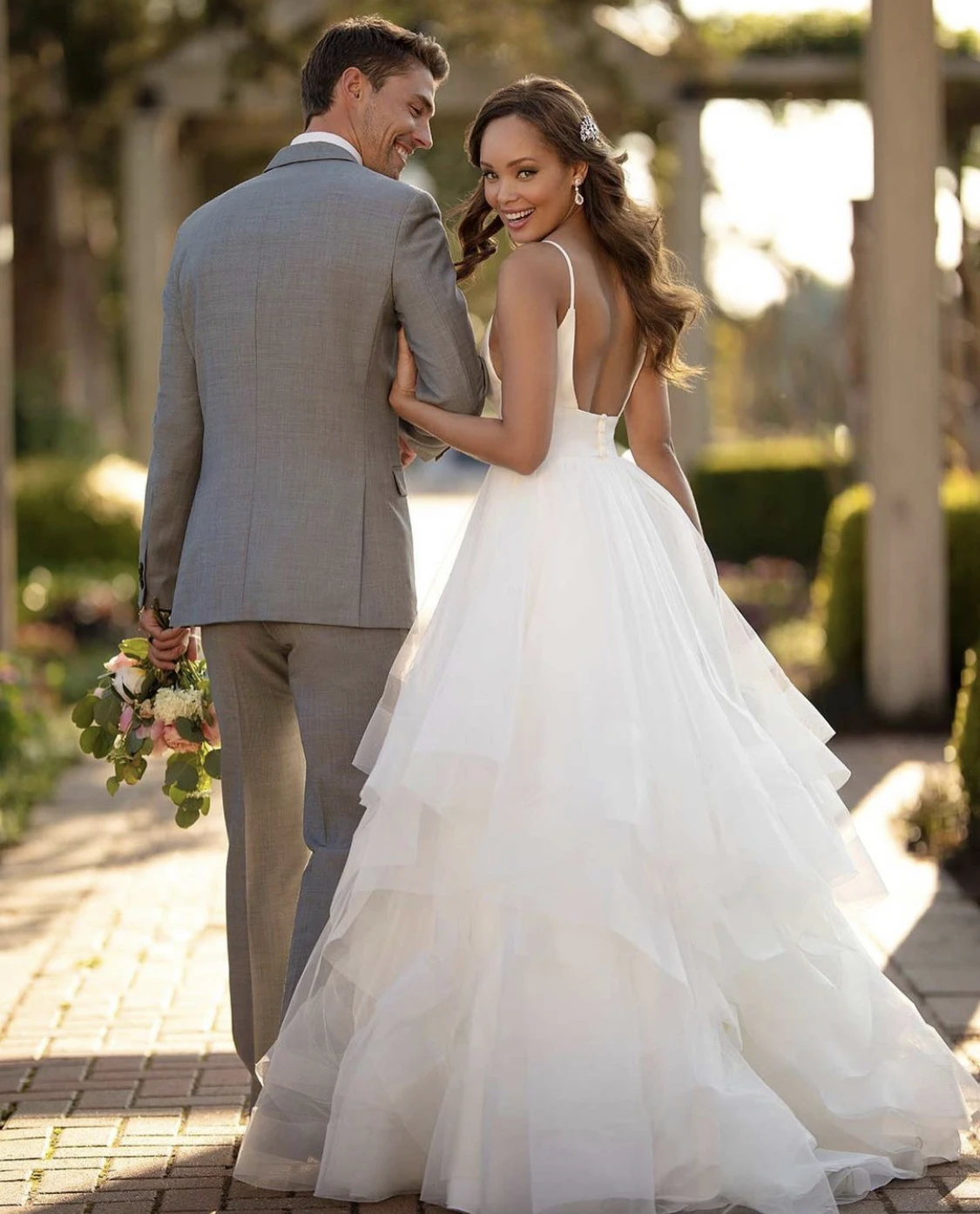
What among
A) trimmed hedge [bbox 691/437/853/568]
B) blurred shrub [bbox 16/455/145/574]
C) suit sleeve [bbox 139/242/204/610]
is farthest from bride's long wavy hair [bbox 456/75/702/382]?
trimmed hedge [bbox 691/437/853/568]

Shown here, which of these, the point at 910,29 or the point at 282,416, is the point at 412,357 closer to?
the point at 282,416

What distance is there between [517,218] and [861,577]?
6980 mm

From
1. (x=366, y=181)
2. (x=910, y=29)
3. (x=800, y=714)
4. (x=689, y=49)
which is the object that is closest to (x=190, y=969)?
(x=800, y=714)

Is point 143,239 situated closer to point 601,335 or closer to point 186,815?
point 186,815

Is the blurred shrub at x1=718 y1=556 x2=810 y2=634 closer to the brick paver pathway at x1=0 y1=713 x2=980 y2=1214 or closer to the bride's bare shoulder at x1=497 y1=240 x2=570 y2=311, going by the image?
the brick paver pathway at x1=0 y1=713 x2=980 y2=1214

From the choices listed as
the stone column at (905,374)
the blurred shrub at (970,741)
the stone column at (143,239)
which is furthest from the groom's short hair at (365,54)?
the stone column at (143,239)

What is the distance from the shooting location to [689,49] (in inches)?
558

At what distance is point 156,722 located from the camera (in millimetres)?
4160

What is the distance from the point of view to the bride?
3.38 metres

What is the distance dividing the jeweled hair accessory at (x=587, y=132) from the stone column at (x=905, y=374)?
586cm

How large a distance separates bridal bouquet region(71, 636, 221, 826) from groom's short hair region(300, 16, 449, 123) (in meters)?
1.29

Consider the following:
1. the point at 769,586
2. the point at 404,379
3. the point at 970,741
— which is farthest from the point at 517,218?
the point at 769,586

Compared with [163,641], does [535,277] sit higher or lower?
higher

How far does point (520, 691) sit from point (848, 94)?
39.7 ft
